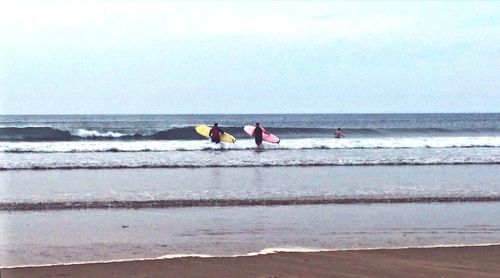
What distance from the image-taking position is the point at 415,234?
27.7 feet

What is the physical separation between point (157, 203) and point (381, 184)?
5.40 meters

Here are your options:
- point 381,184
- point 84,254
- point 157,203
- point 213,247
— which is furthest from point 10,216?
point 381,184

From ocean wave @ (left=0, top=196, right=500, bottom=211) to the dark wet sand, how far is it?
4303 millimetres

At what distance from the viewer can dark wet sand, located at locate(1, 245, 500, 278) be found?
600cm

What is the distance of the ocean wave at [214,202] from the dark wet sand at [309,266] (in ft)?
14.1

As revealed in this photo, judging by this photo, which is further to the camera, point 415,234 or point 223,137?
point 223,137

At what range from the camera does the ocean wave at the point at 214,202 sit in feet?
35.0

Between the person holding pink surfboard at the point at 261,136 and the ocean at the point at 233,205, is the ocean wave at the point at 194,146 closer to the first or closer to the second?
the person holding pink surfboard at the point at 261,136

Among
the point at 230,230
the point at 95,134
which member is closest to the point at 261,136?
the point at 95,134

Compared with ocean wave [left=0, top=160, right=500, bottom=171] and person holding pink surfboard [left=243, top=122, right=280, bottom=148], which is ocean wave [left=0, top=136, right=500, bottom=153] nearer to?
person holding pink surfboard [left=243, top=122, right=280, bottom=148]

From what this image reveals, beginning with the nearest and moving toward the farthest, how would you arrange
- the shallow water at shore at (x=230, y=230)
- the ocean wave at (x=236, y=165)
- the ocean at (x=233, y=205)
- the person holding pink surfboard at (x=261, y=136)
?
the shallow water at shore at (x=230, y=230), the ocean at (x=233, y=205), the ocean wave at (x=236, y=165), the person holding pink surfboard at (x=261, y=136)

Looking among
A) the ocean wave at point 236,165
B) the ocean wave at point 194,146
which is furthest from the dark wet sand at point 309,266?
the ocean wave at point 194,146

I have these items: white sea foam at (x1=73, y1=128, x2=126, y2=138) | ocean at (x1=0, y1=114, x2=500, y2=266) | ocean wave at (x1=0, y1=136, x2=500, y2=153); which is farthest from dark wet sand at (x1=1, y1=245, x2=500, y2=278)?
white sea foam at (x1=73, y1=128, x2=126, y2=138)

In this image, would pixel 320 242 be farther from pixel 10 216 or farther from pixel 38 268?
pixel 10 216
